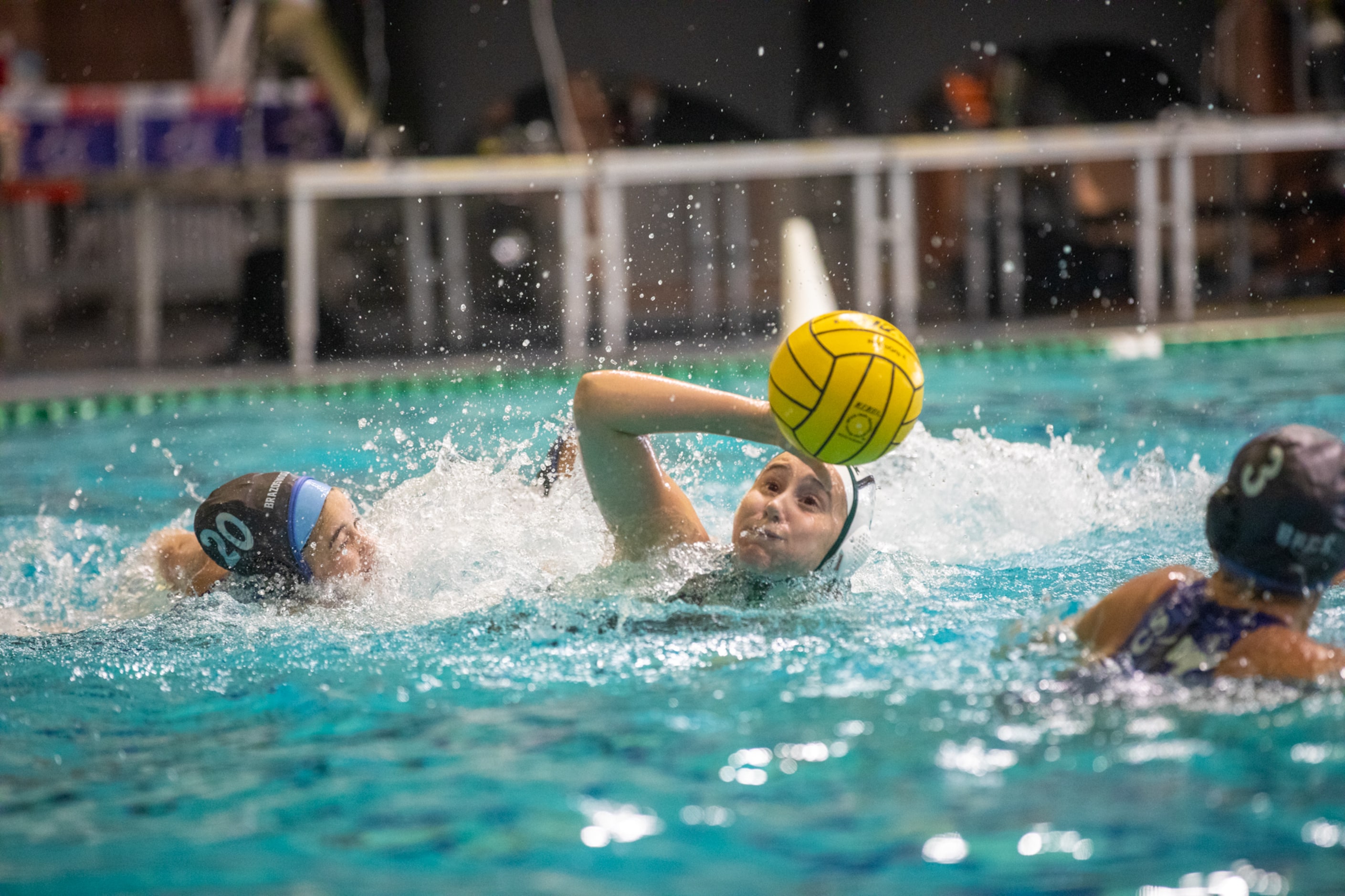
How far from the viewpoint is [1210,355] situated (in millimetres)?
8000

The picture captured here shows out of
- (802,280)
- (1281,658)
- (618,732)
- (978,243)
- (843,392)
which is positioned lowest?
(618,732)

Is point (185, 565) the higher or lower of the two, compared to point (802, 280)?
lower

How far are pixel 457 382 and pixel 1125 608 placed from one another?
5.72m

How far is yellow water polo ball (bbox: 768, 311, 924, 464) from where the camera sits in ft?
8.13

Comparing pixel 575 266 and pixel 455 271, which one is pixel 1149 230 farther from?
pixel 455 271

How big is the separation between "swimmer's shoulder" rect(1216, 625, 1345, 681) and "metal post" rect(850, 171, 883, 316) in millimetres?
6976

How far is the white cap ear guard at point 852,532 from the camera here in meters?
2.84

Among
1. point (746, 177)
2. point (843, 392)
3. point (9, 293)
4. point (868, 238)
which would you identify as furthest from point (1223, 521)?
point (9, 293)

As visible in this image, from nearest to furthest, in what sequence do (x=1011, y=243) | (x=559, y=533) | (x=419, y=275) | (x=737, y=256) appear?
(x=559, y=533)
(x=419, y=275)
(x=1011, y=243)
(x=737, y=256)

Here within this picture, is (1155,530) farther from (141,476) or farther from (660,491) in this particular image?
(141,476)

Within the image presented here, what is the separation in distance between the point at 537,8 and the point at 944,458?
9.52 metres

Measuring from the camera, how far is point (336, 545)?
3.05 m

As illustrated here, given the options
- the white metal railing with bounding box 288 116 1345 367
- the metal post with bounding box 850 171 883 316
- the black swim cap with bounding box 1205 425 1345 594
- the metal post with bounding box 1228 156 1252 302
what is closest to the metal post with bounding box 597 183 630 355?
the white metal railing with bounding box 288 116 1345 367

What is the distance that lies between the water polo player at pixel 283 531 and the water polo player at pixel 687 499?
62cm
